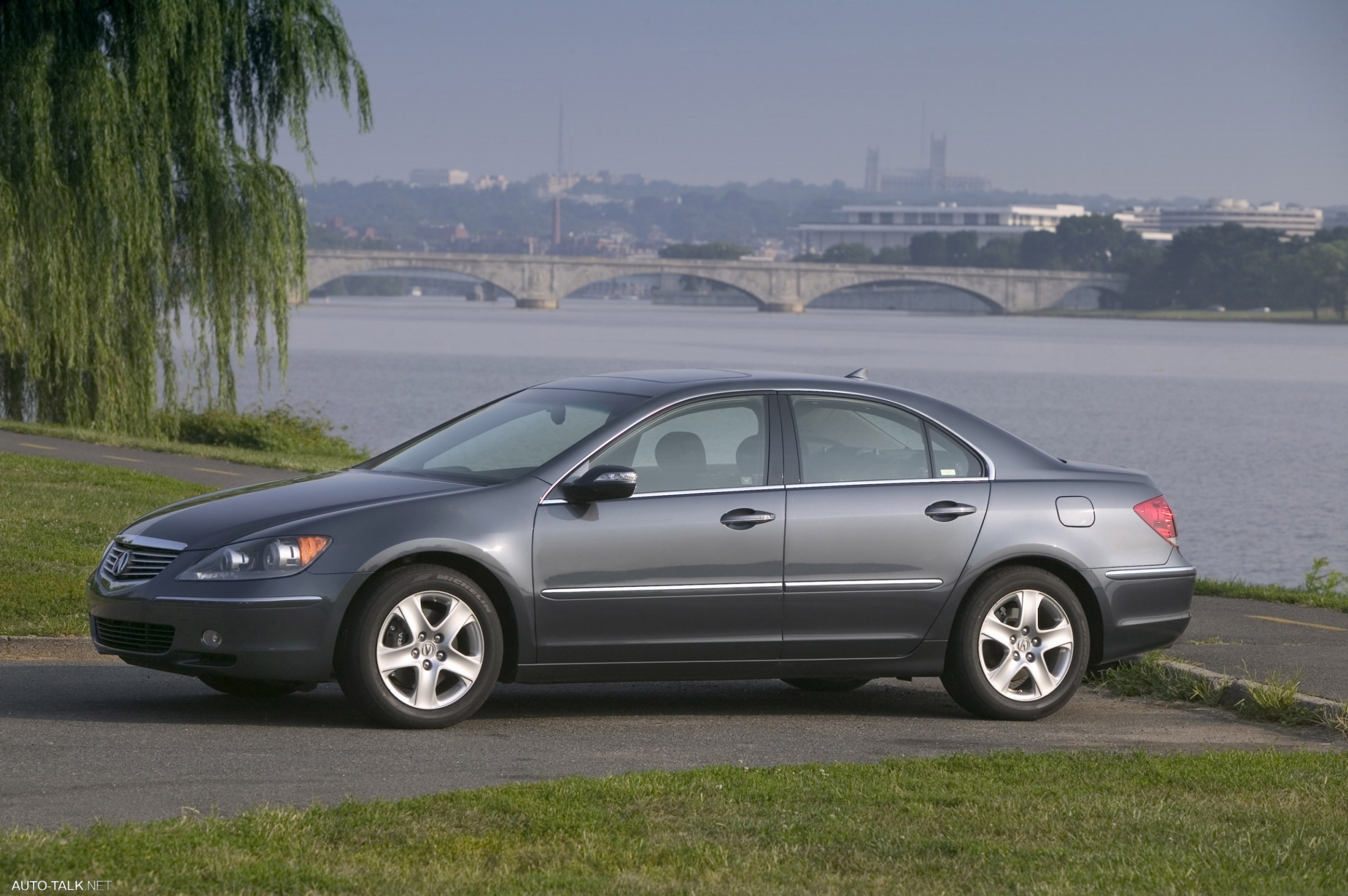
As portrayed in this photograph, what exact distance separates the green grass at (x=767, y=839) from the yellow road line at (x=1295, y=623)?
513 centimetres

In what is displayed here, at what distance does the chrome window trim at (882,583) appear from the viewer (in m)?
7.19

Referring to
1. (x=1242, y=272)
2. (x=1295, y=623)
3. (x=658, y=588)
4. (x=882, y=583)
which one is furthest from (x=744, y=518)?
(x=1242, y=272)

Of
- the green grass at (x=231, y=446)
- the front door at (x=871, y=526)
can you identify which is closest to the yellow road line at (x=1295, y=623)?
the front door at (x=871, y=526)

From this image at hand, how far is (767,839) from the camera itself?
504 cm

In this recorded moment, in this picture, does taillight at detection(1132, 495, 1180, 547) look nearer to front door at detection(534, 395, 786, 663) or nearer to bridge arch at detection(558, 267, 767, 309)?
front door at detection(534, 395, 786, 663)

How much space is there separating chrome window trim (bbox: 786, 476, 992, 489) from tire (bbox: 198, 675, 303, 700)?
88.1 inches

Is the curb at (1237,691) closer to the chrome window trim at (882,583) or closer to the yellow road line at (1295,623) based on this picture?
the chrome window trim at (882,583)

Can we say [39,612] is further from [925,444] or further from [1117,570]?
[1117,570]

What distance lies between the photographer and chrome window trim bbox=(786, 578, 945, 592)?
7.19m

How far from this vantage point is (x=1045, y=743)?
22.8 ft

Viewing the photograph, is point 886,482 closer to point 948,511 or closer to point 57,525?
point 948,511

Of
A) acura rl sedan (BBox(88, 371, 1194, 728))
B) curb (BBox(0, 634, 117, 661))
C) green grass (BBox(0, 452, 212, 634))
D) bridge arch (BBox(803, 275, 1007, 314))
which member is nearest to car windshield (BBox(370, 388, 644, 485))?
acura rl sedan (BBox(88, 371, 1194, 728))

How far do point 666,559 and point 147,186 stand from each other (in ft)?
54.9

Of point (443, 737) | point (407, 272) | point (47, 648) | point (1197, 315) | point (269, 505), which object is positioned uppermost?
point (269, 505)
